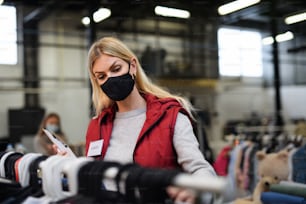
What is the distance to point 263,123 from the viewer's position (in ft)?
11.9

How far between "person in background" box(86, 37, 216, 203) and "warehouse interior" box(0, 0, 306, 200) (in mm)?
460

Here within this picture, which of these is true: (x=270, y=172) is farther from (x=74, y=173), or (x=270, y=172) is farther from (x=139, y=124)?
(x=74, y=173)

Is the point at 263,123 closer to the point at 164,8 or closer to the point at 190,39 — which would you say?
the point at 190,39

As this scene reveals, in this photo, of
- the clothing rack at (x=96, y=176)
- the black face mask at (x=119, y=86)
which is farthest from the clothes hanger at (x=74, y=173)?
the black face mask at (x=119, y=86)

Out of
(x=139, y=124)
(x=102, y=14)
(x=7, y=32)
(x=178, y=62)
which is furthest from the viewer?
(x=178, y=62)

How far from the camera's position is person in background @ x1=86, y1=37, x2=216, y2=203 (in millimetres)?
873

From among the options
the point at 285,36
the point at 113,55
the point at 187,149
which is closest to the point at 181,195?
the point at 187,149

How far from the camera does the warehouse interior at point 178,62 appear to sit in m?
1.85

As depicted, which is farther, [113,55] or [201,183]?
[113,55]

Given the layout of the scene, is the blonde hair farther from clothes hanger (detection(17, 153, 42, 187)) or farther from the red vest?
clothes hanger (detection(17, 153, 42, 187))

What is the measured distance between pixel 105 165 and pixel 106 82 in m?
0.31

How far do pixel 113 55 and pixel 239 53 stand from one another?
256 centimetres

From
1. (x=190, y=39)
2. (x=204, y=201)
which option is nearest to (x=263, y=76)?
(x=190, y=39)

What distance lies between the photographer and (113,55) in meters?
0.87
